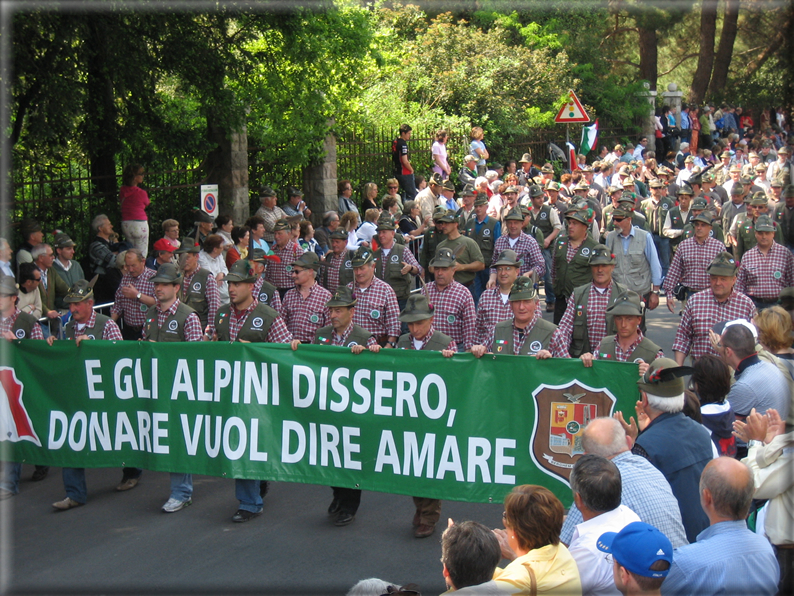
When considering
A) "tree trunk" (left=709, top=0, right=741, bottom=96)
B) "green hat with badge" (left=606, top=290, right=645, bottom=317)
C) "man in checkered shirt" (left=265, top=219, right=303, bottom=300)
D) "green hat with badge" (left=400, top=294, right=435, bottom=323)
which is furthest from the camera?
"tree trunk" (left=709, top=0, right=741, bottom=96)

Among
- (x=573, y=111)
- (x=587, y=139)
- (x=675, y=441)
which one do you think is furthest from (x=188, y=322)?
(x=587, y=139)

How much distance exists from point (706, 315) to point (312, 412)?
3786 mm

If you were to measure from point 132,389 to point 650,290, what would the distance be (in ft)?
21.1

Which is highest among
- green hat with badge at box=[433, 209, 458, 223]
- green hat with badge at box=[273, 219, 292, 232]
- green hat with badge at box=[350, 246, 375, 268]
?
green hat with badge at box=[433, 209, 458, 223]

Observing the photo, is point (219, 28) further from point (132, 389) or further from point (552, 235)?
point (132, 389)

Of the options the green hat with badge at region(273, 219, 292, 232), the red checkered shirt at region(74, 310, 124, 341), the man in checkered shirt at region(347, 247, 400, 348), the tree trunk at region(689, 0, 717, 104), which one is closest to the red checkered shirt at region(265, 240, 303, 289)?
the green hat with badge at region(273, 219, 292, 232)

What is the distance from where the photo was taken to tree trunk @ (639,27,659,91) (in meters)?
39.0

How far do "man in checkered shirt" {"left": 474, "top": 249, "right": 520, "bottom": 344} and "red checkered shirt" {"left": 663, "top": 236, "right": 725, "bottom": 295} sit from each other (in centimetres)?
290

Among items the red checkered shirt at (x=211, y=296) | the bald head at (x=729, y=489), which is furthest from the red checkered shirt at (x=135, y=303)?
the bald head at (x=729, y=489)

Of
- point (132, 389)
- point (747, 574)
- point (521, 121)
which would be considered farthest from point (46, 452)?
point (521, 121)

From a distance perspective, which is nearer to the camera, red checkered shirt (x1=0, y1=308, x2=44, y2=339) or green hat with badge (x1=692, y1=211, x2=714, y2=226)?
red checkered shirt (x1=0, y1=308, x2=44, y2=339)

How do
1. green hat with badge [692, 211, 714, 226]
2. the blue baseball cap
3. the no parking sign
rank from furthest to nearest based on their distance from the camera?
1. the no parking sign
2. green hat with badge [692, 211, 714, 226]
3. the blue baseball cap

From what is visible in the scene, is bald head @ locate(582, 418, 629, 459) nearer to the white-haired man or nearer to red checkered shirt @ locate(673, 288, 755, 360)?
the white-haired man

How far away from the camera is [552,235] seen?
1484 cm
